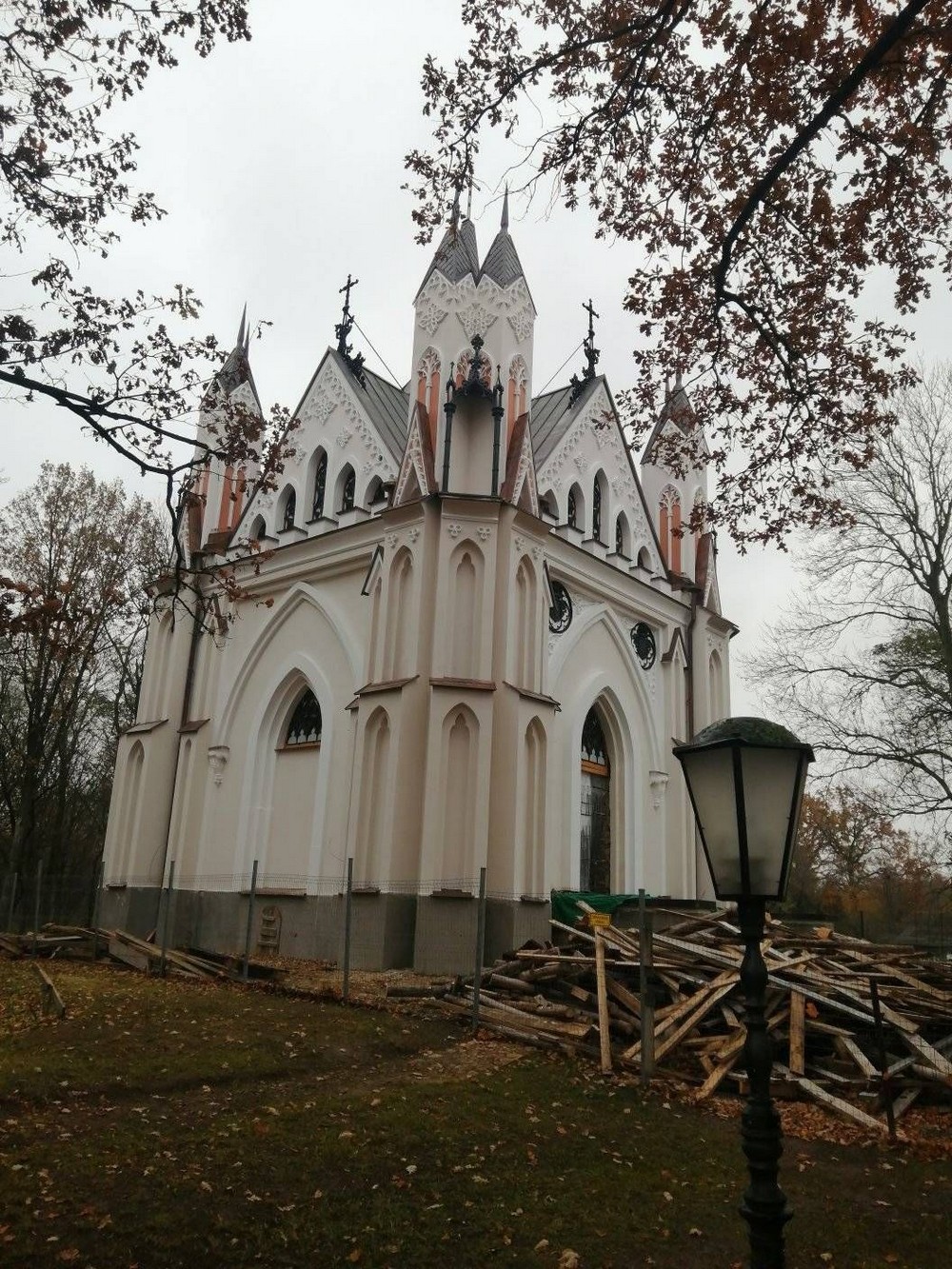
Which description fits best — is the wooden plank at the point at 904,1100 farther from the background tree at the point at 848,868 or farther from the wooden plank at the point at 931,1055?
the background tree at the point at 848,868

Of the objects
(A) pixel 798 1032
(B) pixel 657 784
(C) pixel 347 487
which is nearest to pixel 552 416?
(C) pixel 347 487

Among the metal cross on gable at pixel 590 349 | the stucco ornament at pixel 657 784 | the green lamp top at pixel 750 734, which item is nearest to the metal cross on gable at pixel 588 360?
the metal cross on gable at pixel 590 349

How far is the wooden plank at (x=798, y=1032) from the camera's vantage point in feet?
32.0

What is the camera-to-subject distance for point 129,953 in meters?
15.5

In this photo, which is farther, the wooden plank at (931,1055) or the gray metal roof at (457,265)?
the gray metal roof at (457,265)

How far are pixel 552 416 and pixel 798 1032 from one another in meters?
16.7

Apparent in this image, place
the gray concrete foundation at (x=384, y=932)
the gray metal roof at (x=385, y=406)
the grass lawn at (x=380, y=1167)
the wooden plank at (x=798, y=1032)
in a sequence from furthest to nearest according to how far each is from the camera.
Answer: the gray metal roof at (x=385, y=406) → the gray concrete foundation at (x=384, y=932) → the wooden plank at (x=798, y=1032) → the grass lawn at (x=380, y=1167)

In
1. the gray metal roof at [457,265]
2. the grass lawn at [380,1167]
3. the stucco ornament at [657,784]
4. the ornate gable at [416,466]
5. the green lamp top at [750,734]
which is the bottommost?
the grass lawn at [380,1167]

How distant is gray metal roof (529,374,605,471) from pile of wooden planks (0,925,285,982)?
11643 millimetres

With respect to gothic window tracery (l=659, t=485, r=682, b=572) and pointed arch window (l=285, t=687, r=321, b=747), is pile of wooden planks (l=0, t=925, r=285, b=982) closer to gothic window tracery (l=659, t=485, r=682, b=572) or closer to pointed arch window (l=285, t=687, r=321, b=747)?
pointed arch window (l=285, t=687, r=321, b=747)

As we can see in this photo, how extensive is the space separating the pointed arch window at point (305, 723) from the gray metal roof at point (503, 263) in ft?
31.4

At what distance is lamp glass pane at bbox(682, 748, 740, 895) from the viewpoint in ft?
14.4

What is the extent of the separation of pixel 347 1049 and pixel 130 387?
6.76m

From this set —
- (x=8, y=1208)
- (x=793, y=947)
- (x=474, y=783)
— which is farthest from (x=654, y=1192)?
(x=474, y=783)
